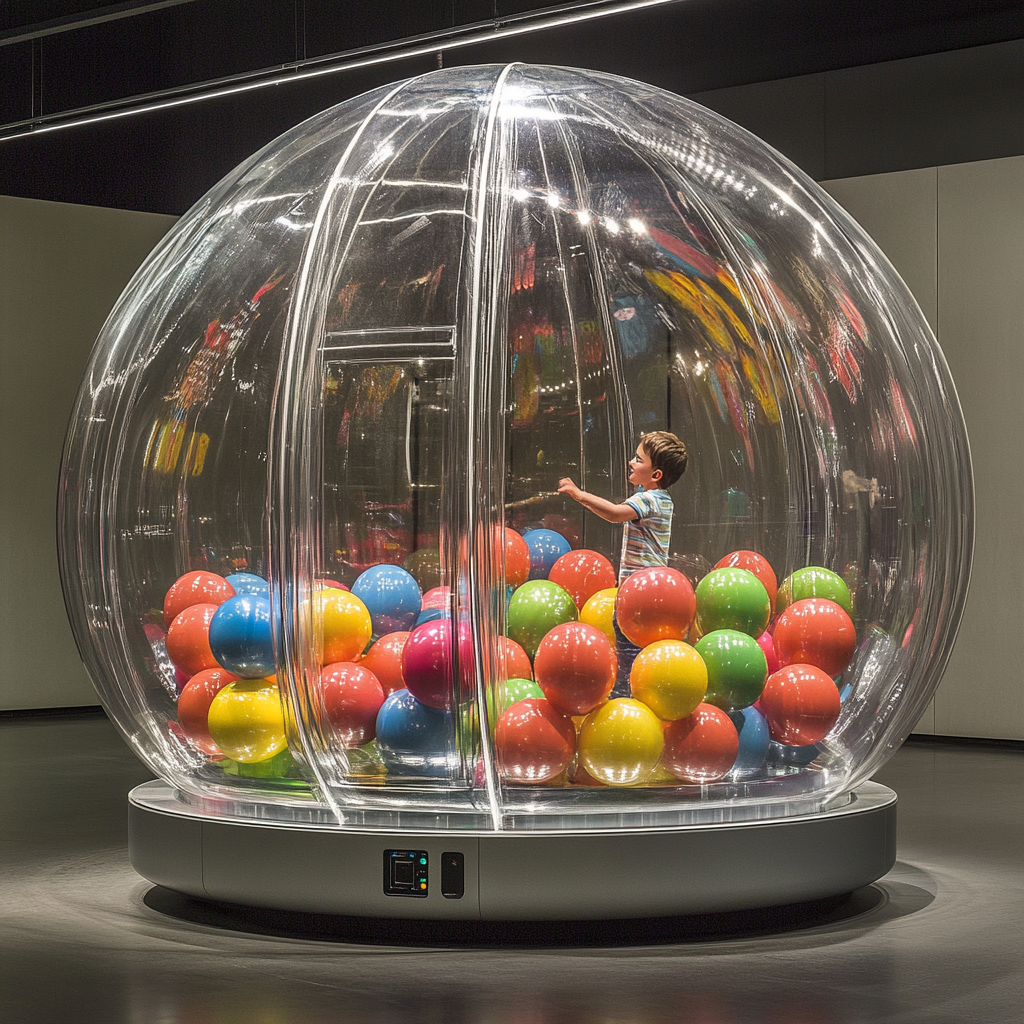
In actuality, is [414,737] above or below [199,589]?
below

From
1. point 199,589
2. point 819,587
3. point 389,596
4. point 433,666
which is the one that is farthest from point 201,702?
point 819,587

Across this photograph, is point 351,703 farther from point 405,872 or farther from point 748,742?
point 748,742

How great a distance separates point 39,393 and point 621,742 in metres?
6.97

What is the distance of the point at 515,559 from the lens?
14.8 feet

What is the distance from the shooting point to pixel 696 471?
4844 mm

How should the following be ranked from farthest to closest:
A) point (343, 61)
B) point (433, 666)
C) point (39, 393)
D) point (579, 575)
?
point (39, 393) → point (343, 61) → point (579, 575) → point (433, 666)

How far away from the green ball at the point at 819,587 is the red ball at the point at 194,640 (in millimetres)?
1695

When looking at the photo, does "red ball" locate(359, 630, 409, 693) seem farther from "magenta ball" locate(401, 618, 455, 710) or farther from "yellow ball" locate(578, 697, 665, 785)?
"yellow ball" locate(578, 697, 665, 785)

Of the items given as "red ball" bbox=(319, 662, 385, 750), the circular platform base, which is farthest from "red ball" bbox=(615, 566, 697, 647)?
"red ball" bbox=(319, 662, 385, 750)

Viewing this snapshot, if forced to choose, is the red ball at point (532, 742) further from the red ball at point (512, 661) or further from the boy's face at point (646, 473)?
the boy's face at point (646, 473)

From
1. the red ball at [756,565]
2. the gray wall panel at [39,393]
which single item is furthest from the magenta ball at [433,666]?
the gray wall panel at [39,393]

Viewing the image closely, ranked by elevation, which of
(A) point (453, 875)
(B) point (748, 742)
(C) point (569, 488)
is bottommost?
(A) point (453, 875)

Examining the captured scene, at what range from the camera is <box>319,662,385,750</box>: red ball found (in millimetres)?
4270

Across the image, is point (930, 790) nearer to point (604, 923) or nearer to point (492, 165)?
point (604, 923)
